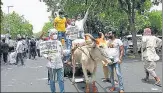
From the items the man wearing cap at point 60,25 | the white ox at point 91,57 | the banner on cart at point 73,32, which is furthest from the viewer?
the man wearing cap at point 60,25

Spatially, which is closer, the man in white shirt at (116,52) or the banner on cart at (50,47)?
the banner on cart at (50,47)

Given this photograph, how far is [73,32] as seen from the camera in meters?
13.7

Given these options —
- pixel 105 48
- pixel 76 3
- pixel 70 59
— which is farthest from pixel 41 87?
pixel 76 3

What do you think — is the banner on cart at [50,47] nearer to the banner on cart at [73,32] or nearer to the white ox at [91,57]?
the white ox at [91,57]

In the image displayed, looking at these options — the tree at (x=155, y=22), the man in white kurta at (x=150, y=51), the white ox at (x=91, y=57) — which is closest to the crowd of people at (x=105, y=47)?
the man in white kurta at (x=150, y=51)

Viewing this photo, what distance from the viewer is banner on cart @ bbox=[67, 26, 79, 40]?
13.6 meters

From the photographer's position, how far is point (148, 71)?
13.9 m

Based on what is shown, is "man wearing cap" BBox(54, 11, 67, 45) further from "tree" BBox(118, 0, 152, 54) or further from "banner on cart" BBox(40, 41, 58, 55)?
"tree" BBox(118, 0, 152, 54)

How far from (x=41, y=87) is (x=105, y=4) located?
20061 mm

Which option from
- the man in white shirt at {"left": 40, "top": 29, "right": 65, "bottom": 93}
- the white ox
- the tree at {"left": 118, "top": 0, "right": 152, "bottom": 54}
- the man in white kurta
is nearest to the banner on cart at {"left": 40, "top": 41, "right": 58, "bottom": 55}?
the man in white shirt at {"left": 40, "top": 29, "right": 65, "bottom": 93}

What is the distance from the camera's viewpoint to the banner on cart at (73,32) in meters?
13.6

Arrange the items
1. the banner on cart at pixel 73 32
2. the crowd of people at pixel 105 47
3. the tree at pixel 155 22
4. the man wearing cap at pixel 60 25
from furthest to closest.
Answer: the tree at pixel 155 22
the man wearing cap at pixel 60 25
the banner on cart at pixel 73 32
the crowd of people at pixel 105 47

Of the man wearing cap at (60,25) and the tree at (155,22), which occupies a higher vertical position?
the tree at (155,22)

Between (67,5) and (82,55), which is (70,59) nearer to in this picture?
(82,55)
